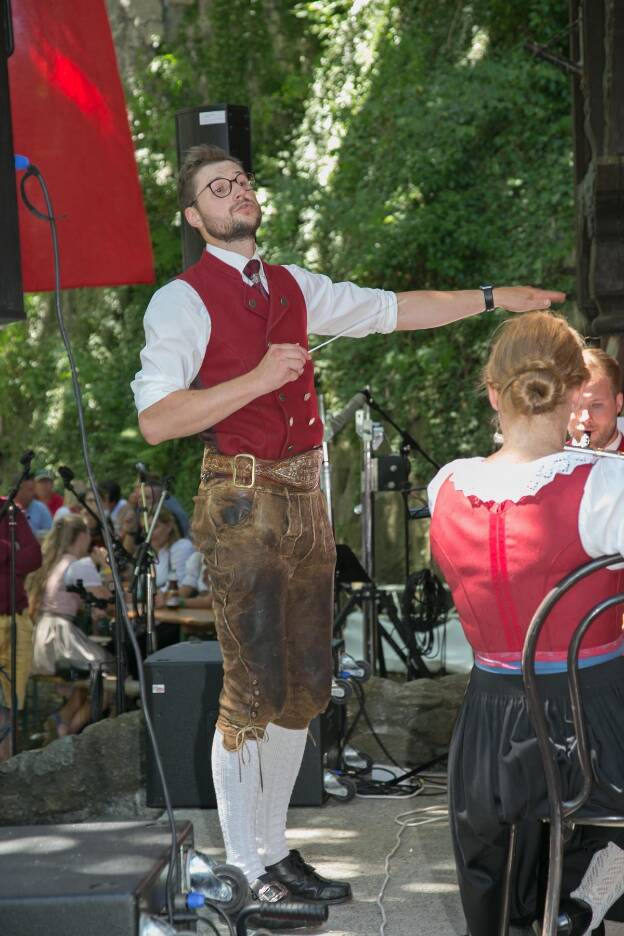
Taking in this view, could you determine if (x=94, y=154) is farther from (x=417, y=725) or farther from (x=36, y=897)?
(x=36, y=897)

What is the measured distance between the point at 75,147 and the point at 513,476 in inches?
105

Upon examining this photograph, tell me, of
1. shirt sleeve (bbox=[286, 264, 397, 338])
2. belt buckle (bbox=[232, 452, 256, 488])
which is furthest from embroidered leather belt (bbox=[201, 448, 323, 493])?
shirt sleeve (bbox=[286, 264, 397, 338])

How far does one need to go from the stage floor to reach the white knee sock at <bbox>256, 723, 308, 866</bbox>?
23 cm

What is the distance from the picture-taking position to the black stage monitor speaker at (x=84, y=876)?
188 centimetres

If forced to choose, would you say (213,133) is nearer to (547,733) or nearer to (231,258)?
(231,258)

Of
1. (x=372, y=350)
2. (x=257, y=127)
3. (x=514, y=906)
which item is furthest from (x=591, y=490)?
(x=257, y=127)

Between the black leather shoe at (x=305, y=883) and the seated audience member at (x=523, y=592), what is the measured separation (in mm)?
841

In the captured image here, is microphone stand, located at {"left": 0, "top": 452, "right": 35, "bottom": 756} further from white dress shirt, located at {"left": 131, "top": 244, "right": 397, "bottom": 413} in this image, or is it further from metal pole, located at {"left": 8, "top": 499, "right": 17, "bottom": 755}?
white dress shirt, located at {"left": 131, "top": 244, "right": 397, "bottom": 413}

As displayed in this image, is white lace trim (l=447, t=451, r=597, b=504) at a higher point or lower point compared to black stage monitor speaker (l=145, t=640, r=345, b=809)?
higher

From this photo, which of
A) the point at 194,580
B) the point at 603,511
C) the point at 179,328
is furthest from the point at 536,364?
the point at 194,580

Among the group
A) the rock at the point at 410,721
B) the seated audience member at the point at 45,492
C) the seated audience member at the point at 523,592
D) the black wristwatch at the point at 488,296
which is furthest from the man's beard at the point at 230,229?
the seated audience member at the point at 45,492

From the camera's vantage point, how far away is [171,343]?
2.89 metres

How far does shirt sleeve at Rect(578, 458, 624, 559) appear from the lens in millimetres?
2137

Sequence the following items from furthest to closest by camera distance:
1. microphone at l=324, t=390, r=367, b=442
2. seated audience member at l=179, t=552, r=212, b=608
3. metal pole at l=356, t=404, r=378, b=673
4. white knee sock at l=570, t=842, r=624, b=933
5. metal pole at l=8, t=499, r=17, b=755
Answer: seated audience member at l=179, t=552, r=212, b=608
metal pole at l=356, t=404, r=378, b=673
microphone at l=324, t=390, r=367, b=442
metal pole at l=8, t=499, r=17, b=755
white knee sock at l=570, t=842, r=624, b=933
